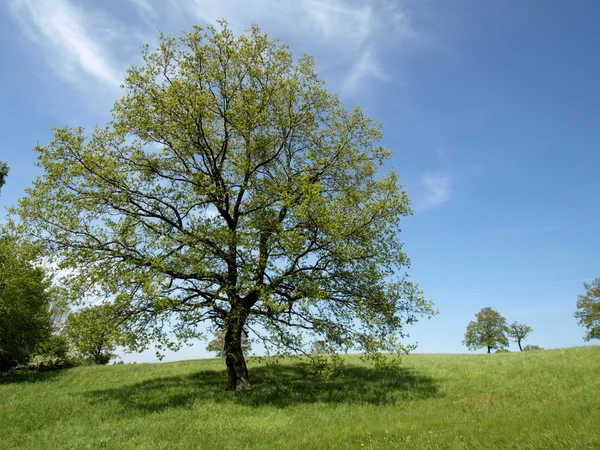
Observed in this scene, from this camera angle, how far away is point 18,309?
3466 centimetres

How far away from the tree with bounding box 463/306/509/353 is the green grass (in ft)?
222

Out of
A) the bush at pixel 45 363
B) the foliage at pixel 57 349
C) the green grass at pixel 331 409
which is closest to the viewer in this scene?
the green grass at pixel 331 409

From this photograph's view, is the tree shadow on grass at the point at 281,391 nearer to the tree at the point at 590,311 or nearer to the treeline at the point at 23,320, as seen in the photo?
the treeline at the point at 23,320

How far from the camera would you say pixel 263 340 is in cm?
2172

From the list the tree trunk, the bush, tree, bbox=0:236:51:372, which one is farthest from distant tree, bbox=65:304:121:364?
the bush

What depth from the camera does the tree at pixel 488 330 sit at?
298 feet

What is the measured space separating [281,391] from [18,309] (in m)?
25.6

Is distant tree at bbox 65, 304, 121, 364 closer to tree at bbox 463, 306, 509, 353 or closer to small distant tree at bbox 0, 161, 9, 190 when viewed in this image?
small distant tree at bbox 0, 161, 9, 190

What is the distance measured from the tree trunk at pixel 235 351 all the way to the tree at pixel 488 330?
3222 inches

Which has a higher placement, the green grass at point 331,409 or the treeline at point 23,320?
the treeline at point 23,320

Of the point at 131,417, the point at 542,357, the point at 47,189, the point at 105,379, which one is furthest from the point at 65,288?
the point at 542,357

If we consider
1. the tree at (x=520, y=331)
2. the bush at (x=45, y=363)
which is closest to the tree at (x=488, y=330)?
the tree at (x=520, y=331)

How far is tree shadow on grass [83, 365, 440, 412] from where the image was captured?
67.7 feet

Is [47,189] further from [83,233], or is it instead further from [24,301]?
[24,301]
